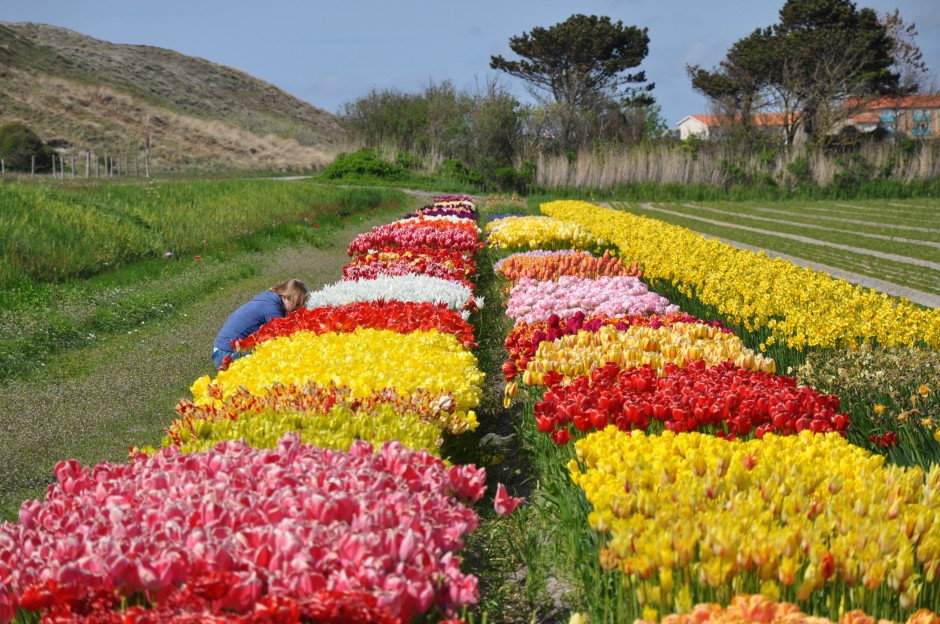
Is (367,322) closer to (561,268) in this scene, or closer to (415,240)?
(561,268)

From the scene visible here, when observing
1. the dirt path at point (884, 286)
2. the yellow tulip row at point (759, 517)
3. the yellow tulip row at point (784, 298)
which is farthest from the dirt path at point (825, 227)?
the yellow tulip row at point (759, 517)

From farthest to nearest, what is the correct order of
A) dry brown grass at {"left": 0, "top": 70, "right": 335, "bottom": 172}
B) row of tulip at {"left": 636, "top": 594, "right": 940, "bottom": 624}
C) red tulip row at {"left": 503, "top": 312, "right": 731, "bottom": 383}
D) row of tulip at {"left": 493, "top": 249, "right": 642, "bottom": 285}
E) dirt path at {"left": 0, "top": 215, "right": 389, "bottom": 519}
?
dry brown grass at {"left": 0, "top": 70, "right": 335, "bottom": 172}, row of tulip at {"left": 493, "top": 249, "right": 642, "bottom": 285}, red tulip row at {"left": 503, "top": 312, "right": 731, "bottom": 383}, dirt path at {"left": 0, "top": 215, "right": 389, "bottom": 519}, row of tulip at {"left": 636, "top": 594, "right": 940, "bottom": 624}

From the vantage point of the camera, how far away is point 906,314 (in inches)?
263

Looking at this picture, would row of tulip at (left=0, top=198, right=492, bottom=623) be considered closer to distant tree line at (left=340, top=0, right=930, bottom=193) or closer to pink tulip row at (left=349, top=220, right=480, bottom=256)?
pink tulip row at (left=349, top=220, right=480, bottom=256)

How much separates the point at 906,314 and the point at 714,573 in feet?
16.1

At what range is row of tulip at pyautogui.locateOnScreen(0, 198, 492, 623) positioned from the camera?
2467mm

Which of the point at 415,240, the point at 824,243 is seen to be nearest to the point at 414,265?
the point at 415,240

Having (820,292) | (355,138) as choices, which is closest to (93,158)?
(355,138)

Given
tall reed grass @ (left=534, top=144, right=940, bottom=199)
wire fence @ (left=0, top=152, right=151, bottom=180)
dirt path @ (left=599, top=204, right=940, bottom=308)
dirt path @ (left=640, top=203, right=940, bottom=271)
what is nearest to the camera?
dirt path @ (left=599, top=204, right=940, bottom=308)

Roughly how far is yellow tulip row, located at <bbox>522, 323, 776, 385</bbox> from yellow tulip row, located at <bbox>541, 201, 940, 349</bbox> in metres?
0.62

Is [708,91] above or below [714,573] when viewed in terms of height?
above

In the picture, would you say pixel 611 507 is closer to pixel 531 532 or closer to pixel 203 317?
pixel 531 532

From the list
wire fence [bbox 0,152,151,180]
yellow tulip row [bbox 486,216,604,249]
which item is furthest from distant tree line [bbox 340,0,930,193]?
yellow tulip row [bbox 486,216,604,249]

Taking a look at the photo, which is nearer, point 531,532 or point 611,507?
point 611,507
